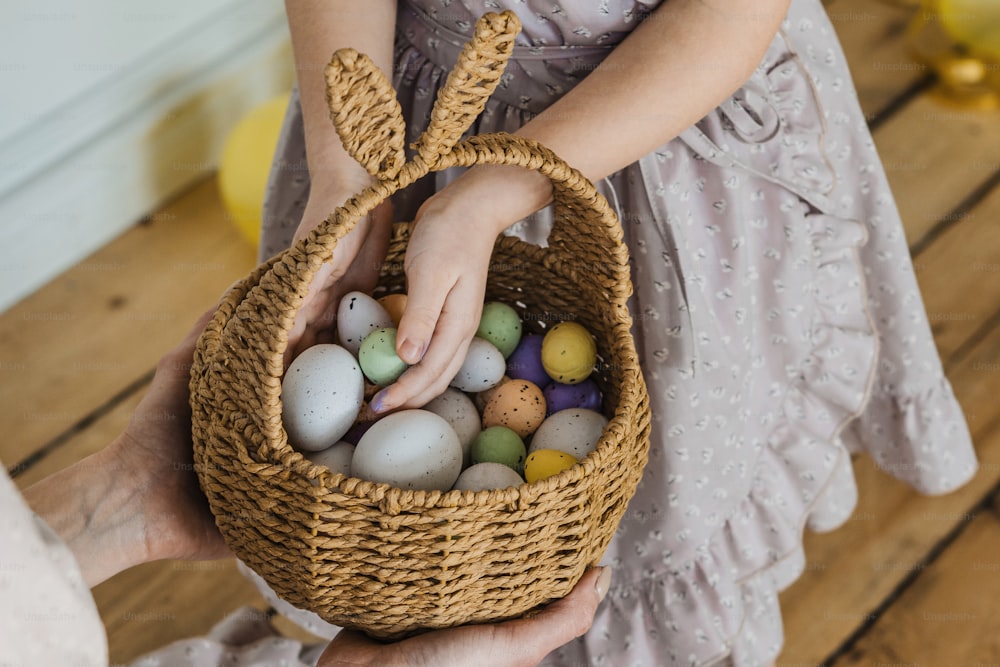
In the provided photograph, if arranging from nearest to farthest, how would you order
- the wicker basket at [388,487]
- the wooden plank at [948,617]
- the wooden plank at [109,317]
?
the wicker basket at [388,487]
the wooden plank at [948,617]
the wooden plank at [109,317]

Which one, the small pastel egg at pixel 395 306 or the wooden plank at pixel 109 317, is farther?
the wooden plank at pixel 109 317

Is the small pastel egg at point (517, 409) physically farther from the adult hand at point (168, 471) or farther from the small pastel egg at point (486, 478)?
the adult hand at point (168, 471)

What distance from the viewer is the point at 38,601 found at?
0.46 metres

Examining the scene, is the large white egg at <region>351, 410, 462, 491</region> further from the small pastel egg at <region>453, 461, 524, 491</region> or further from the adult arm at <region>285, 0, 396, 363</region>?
the adult arm at <region>285, 0, 396, 363</region>

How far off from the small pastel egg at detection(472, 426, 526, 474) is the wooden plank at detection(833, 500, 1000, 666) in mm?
644

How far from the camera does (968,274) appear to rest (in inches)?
59.6

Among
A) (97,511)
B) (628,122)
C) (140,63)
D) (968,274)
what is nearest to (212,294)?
(140,63)

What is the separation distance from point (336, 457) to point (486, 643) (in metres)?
0.18

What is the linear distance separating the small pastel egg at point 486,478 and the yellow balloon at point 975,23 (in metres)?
1.36

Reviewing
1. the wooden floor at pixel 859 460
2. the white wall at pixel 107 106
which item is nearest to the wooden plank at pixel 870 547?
the wooden floor at pixel 859 460

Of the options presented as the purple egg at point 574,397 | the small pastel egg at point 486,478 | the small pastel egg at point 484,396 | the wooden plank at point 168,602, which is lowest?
the wooden plank at point 168,602

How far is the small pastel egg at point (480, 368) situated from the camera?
81 centimetres

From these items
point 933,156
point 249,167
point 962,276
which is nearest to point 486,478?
point 249,167

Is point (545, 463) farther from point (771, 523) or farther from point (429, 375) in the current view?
point (771, 523)
